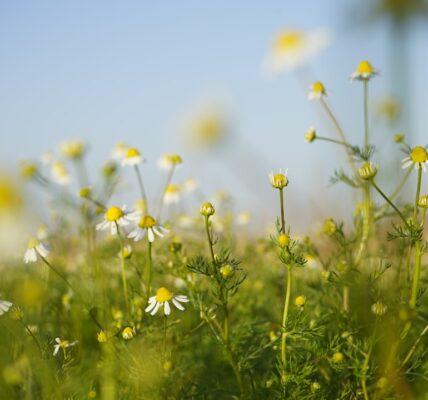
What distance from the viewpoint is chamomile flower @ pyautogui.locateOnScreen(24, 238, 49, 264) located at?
7.37ft

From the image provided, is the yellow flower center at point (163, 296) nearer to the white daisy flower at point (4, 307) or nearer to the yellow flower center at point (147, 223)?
the yellow flower center at point (147, 223)

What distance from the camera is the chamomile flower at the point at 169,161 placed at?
125 inches

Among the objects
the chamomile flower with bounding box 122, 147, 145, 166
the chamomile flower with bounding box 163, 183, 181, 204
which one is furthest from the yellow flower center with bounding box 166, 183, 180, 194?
the chamomile flower with bounding box 122, 147, 145, 166

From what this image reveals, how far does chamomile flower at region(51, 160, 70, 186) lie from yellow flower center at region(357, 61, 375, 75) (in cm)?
221

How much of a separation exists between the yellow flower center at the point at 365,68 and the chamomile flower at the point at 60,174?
2.21 m

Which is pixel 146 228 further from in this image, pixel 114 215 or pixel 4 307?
pixel 4 307

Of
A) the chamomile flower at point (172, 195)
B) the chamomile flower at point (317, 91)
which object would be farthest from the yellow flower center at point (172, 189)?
the chamomile flower at point (317, 91)

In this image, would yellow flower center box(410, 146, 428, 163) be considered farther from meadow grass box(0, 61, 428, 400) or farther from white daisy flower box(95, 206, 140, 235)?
white daisy flower box(95, 206, 140, 235)

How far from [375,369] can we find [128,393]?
2.61 feet

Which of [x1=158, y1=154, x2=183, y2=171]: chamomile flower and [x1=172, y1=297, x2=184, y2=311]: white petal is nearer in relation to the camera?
[x1=172, y1=297, x2=184, y2=311]: white petal

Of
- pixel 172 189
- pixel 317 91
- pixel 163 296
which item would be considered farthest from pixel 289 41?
pixel 163 296

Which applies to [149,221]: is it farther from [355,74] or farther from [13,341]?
[355,74]

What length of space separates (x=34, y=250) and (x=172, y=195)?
A: 5.70ft

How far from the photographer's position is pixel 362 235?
2.42 m
